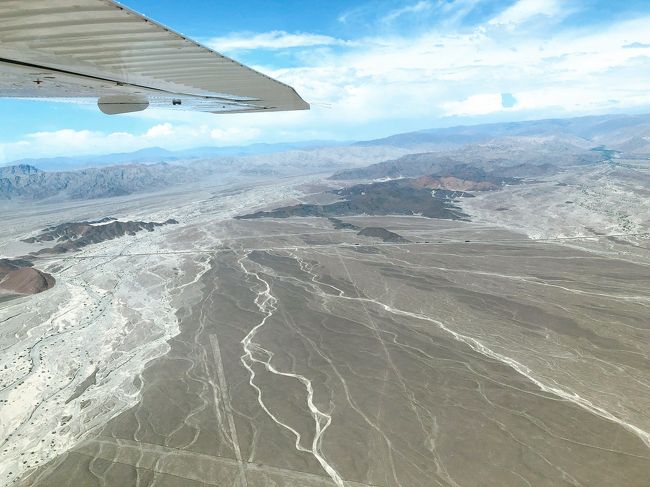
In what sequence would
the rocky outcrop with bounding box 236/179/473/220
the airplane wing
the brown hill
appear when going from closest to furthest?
the airplane wing → the brown hill → the rocky outcrop with bounding box 236/179/473/220

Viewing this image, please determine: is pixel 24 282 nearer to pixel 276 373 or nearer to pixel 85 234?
pixel 85 234

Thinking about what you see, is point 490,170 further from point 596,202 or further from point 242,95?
point 242,95

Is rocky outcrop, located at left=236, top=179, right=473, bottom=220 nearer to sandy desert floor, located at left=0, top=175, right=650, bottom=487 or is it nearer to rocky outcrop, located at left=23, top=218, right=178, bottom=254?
rocky outcrop, located at left=23, top=218, right=178, bottom=254

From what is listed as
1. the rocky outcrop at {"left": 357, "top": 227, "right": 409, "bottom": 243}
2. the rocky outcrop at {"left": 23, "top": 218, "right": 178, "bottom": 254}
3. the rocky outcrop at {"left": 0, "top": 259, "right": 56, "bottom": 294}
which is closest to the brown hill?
the rocky outcrop at {"left": 0, "top": 259, "right": 56, "bottom": 294}

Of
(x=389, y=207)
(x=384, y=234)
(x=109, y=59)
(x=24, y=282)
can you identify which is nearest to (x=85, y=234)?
(x=24, y=282)

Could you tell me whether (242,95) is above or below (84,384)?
above

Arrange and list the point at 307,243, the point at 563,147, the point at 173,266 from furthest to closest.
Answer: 1. the point at 563,147
2. the point at 307,243
3. the point at 173,266

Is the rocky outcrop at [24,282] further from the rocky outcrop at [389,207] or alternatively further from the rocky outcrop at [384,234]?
the rocky outcrop at [389,207]

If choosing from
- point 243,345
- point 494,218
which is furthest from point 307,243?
point 494,218

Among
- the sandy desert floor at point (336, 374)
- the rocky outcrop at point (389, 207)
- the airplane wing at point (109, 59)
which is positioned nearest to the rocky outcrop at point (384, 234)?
the sandy desert floor at point (336, 374)
